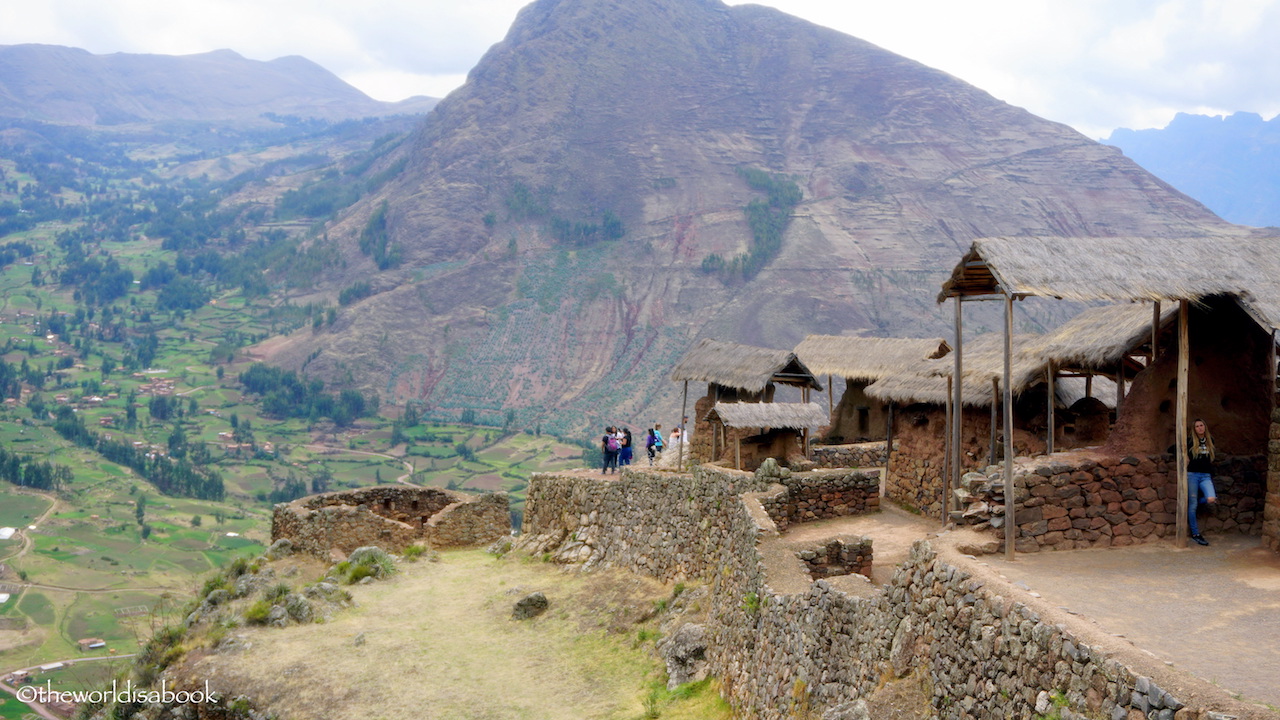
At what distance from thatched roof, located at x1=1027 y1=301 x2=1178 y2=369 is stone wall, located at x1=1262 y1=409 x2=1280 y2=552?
238 cm

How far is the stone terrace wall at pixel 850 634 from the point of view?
6625 millimetres

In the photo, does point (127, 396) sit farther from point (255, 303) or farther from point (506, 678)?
point (506, 678)

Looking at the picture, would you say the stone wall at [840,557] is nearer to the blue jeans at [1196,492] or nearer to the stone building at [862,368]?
the blue jeans at [1196,492]

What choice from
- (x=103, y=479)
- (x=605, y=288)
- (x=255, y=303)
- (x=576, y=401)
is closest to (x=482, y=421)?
(x=576, y=401)

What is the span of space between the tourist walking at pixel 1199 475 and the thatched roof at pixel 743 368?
14.2 meters

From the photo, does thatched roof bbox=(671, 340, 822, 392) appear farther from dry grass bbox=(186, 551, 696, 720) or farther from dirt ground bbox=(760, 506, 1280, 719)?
dirt ground bbox=(760, 506, 1280, 719)

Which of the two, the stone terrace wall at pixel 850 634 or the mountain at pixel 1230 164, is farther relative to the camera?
the mountain at pixel 1230 164

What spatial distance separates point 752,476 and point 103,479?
82.6 meters

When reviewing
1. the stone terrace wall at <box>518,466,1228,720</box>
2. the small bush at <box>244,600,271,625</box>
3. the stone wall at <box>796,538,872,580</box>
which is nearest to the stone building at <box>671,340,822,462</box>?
the stone terrace wall at <box>518,466,1228,720</box>

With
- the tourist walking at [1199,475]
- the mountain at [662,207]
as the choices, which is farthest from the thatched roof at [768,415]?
the mountain at [662,207]

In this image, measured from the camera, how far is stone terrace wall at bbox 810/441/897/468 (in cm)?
2377

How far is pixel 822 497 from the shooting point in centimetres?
1747

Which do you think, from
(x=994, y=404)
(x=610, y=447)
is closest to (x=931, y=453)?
(x=994, y=404)

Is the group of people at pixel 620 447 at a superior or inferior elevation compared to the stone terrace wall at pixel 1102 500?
inferior
